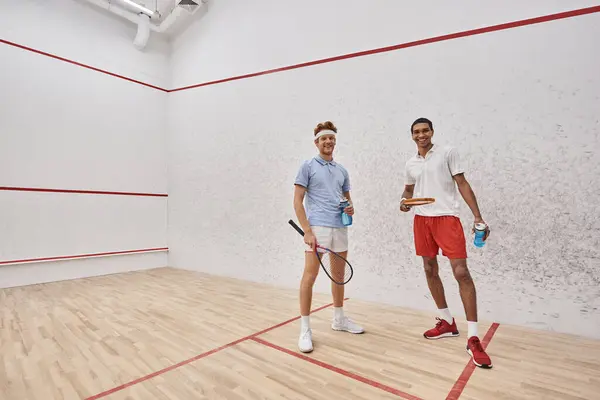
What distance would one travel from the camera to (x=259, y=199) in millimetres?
3426

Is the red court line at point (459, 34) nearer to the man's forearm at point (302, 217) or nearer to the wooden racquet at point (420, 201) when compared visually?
the wooden racquet at point (420, 201)

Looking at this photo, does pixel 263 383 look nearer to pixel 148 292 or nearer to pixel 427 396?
pixel 427 396

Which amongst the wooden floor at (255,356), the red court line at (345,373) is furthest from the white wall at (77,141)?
the red court line at (345,373)

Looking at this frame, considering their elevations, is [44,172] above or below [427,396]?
above

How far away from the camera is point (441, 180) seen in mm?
1695

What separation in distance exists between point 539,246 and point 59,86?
4486 mm

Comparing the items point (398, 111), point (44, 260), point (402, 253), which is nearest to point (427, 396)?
point (402, 253)

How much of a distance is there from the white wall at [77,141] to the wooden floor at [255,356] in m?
1.02

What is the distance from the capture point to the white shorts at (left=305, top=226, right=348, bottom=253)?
1.74 m

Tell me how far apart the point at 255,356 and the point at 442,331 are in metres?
1.02

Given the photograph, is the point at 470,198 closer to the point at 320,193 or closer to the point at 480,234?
the point at 480,234

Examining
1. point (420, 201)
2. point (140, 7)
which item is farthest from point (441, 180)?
point (140, 7)

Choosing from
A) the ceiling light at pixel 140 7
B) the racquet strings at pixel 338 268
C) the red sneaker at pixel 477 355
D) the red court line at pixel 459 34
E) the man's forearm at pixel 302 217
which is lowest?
the red sneaker at pixel 477 355

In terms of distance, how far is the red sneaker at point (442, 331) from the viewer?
1.82 metres
